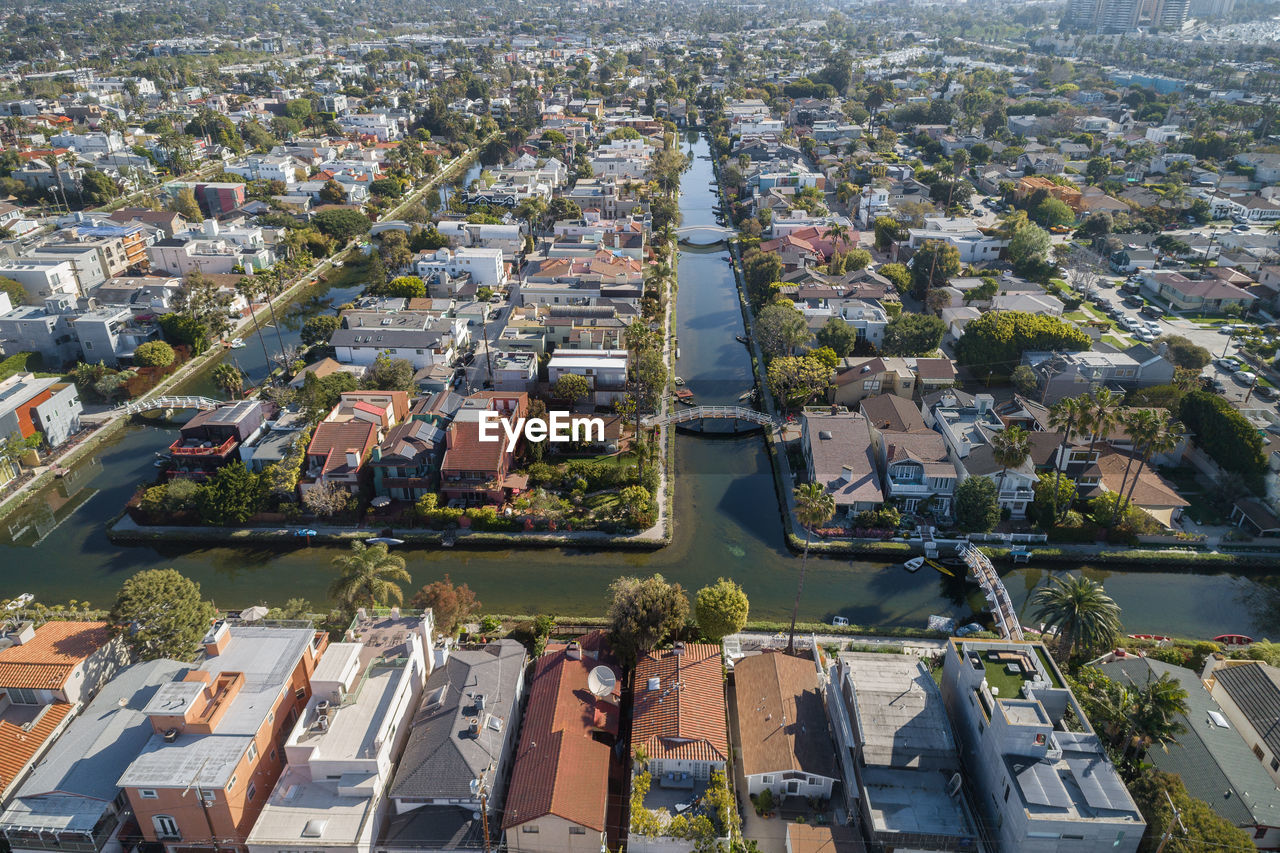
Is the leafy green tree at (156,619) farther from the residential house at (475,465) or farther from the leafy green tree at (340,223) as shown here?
the leafy green tree at (340,223)

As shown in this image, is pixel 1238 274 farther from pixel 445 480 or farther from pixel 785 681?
pixel 445 480

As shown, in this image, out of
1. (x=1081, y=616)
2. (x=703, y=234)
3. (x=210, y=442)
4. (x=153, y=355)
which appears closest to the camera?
→ (x=1081, y=616)

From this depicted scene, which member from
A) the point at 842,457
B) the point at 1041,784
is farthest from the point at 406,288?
the point at 1041,784

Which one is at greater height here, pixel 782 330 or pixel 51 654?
pixel 782 330

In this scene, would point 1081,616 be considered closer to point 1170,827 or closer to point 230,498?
point 1170,827

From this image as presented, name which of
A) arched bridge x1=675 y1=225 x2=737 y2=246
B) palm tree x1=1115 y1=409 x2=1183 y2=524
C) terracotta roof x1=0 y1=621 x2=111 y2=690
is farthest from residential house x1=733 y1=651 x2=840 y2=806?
arched bridge x1=675 y1=225 x2=737 y2=246

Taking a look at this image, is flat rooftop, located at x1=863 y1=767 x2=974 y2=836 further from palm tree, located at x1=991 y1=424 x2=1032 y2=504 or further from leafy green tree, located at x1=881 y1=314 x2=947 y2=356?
leafy green tree, located at x1=881 y1=314 x2=947 y2=356

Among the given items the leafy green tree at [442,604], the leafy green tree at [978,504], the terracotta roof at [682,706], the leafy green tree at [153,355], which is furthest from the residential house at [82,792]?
the leafy green tree at [153,355]
